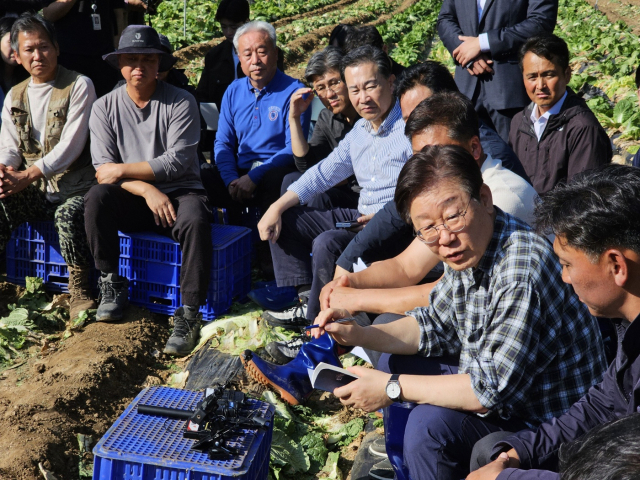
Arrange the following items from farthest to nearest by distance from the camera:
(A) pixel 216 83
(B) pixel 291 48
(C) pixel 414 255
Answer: (B) pixel 291 48
(A) pixel 216 83
(C) pixel 414 255

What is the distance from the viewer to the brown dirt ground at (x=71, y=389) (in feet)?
10.4

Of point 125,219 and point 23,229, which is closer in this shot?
point 125,219

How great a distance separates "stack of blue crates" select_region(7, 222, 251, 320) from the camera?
181 inches

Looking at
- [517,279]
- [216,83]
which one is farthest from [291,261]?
[216,83]

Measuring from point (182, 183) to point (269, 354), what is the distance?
1.53m

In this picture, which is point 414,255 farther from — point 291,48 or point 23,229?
point 291,48

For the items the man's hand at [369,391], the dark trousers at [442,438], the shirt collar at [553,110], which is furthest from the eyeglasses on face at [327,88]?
the dark trousers at [442,438]

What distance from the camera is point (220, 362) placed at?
3938 millimetres

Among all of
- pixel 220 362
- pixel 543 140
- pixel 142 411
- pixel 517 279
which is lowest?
pixel 220 362

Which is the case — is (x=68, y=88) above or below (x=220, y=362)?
above

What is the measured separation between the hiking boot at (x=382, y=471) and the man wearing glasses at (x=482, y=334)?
1.63 feet

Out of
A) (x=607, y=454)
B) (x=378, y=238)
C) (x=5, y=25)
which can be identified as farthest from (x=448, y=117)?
(x=5, y=25)

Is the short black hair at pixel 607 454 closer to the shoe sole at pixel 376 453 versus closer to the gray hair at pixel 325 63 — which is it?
the shoe sole at pixel 376 453

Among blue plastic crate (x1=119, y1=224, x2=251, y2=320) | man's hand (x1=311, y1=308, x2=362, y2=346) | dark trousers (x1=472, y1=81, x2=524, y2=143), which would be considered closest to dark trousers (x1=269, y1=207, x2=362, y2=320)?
blue plastic crate (x1=119, y1=224, x2=251, y2=320)
